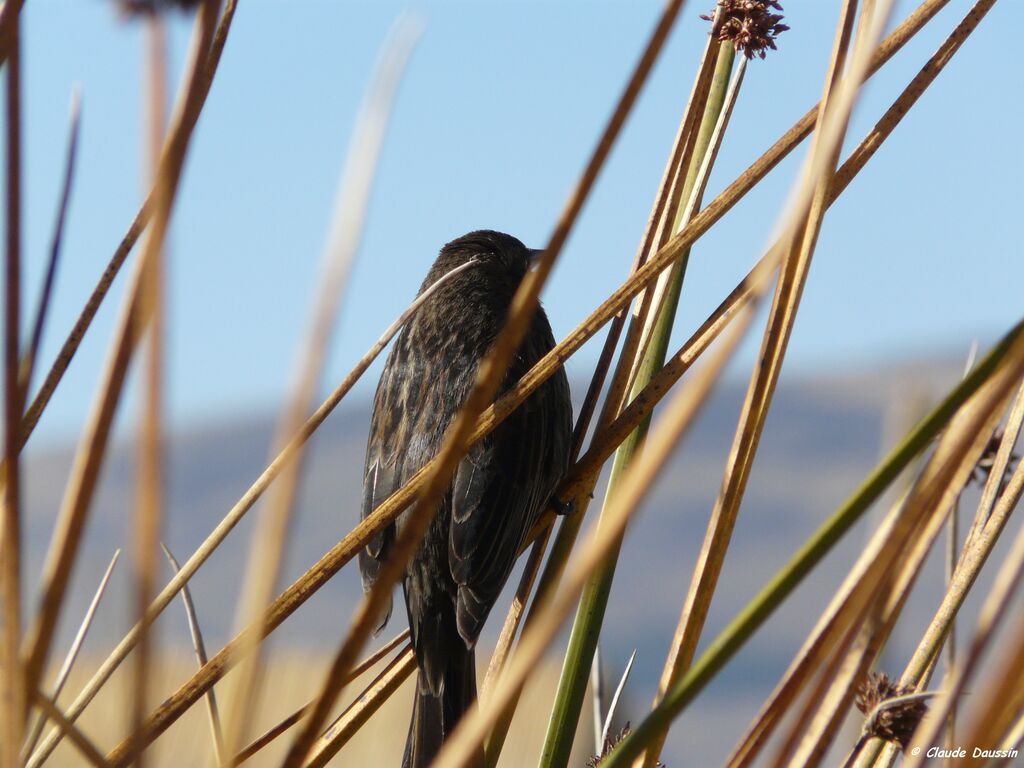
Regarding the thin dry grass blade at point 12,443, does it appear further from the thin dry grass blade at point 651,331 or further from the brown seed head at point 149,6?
the thin dry grass blade at point 651,331

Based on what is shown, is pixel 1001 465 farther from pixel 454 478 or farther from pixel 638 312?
pixel 454 478

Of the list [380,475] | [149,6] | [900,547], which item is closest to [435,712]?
[380,475]

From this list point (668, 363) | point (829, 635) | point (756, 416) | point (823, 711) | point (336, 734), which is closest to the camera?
point (829, 635)

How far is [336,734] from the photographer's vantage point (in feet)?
6.63

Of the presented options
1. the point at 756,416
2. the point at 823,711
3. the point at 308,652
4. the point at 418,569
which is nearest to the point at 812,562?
the point at 823,711

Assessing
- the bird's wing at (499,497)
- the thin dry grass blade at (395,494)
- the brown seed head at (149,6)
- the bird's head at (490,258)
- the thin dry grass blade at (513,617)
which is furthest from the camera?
the bird's head at (490,258)

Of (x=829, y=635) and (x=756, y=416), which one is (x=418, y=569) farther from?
(x=829, y=635)

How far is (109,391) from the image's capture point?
995mm

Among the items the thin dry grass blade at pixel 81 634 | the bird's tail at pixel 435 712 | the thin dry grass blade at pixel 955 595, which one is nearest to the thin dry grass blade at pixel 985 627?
the thin dry grass blade at pixel 955 595

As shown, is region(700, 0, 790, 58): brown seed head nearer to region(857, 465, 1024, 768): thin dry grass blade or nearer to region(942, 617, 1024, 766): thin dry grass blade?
region(857, 465, 1024, 768): thin dry grass blade

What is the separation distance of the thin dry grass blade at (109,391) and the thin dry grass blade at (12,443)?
62 millimetres

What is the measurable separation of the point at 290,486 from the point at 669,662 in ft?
3.15

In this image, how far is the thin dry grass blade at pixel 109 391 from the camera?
989mm

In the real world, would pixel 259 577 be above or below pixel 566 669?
above
